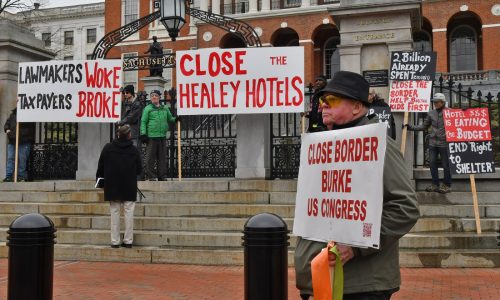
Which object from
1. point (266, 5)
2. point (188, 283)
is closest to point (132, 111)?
point (188, 283)

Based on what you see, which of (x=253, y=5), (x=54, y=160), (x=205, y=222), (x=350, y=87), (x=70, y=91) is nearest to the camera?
(x=350, y=87)

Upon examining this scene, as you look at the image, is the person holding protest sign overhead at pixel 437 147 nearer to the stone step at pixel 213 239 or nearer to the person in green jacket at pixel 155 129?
the stone step at pixel 213 239

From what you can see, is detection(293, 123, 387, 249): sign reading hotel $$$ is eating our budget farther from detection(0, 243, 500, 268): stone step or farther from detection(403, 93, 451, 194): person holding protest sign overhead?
detection(403, 93, 451, 194): person holding protest sign overhead

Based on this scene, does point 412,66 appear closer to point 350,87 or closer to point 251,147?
point 251,147

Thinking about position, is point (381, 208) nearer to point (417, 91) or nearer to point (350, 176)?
point (350, 176)

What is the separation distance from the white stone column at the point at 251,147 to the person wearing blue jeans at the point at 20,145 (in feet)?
16.4

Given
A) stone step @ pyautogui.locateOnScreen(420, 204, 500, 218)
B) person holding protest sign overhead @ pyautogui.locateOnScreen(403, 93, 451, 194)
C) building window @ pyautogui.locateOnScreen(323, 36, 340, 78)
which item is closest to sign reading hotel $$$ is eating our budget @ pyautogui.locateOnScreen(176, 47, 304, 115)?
person holding protest sign overhead @ pyautogui.locateOnScreen(403, 93, 451, 194)

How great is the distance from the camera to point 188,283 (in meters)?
7.52

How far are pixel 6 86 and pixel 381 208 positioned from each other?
1337cm

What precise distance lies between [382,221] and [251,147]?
29.5ft

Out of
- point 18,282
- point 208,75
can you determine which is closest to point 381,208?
point 18,282

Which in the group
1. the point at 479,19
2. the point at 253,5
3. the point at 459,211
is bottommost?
the point at 459,211

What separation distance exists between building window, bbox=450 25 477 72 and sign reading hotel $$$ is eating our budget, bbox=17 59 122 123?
39.8 m

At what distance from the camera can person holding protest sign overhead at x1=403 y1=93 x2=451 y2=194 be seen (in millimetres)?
10203
